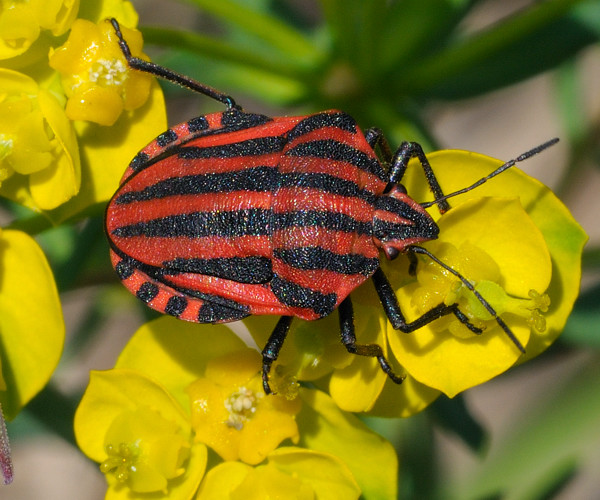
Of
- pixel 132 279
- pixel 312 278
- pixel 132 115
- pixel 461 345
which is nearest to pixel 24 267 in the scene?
pixel 132 279

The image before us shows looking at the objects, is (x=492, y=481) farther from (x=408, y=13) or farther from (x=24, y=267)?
(x=24, y=267)

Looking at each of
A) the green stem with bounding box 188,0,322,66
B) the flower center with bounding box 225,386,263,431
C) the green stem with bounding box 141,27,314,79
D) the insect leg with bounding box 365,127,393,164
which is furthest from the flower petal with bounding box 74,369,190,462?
the green stem with bounding box 188,0,322,66

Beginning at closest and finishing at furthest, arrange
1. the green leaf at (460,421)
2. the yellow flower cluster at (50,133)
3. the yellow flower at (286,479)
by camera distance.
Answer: the yellow flower at (286,479), the yellow flower cluster at (50,133), the green leaf at (460,421)

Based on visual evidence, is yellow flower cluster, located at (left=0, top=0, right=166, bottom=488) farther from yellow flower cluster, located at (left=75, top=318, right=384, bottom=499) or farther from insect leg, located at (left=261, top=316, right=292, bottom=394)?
insect leg, located at (left=261, top=316, right=292, bottom=394)

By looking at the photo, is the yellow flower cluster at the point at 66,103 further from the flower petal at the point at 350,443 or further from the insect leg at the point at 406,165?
the flower petal at the point at 350,443

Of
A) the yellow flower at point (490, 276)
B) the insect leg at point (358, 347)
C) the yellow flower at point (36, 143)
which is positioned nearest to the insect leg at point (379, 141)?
the yellow flower at point (490, 276)
